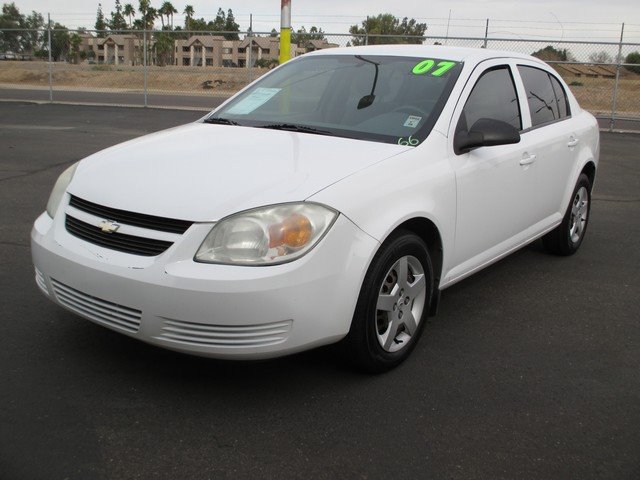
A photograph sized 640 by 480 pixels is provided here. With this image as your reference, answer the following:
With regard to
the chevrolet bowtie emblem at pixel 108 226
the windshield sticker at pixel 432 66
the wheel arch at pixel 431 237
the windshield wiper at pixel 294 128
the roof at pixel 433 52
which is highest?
the roof at pixel 433 52

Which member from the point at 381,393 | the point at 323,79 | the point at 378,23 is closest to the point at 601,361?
the point at 381,393

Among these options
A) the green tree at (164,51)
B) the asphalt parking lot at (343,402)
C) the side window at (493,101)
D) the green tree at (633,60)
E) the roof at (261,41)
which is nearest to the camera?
the asphalt parking lot at (343,402)

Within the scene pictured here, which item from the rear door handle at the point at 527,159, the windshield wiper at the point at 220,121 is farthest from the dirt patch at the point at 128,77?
the rear door handle at the point at 527,159

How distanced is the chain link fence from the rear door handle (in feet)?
38.2

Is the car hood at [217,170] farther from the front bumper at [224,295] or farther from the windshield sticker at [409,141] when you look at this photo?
the front bumper at [224,295]

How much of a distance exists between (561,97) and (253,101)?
260 cm

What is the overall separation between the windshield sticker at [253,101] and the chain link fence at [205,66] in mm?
11673

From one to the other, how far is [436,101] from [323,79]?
0.89 meters

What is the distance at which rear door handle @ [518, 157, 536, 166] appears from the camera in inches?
176

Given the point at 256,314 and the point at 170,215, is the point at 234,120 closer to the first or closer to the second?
the point at 170,215

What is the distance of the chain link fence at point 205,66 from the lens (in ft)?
58.3

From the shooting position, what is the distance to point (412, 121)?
3.87 metres

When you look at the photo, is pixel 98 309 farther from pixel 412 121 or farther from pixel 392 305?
pixel 412 121

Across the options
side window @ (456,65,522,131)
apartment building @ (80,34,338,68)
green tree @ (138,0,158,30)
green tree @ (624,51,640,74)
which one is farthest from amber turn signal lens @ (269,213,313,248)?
green tree @ (138,0,158,30)
